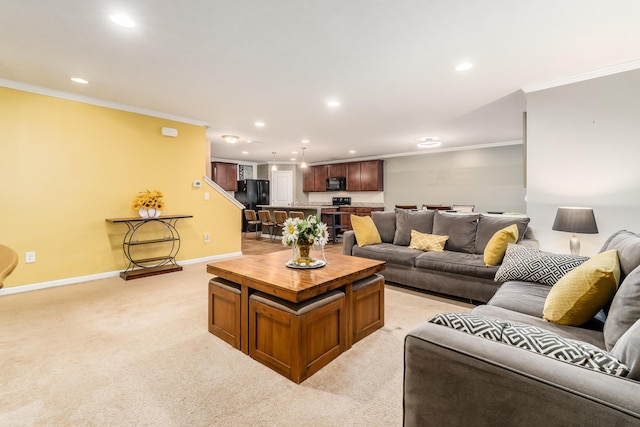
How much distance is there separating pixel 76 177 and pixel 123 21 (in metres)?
2.58

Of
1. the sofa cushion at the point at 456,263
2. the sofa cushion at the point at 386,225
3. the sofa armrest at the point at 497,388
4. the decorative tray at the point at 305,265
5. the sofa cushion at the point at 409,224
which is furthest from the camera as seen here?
the sofa cushion at the point at 386,225

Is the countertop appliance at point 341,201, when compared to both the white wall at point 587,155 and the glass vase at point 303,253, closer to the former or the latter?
the white wall at point 587,155

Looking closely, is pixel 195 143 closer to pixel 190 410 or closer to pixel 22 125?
pixel 22 125

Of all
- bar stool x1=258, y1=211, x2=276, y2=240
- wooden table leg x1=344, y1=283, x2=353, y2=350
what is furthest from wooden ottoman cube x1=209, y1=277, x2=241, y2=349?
bar stool x1=258, y1=211, x2=276, y2=240

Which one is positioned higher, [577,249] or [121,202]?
[121,202]

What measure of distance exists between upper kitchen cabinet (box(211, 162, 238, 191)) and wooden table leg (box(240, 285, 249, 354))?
7714mm

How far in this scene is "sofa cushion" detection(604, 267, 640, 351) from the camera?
112 cm

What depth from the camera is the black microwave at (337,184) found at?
9.46m

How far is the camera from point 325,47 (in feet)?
8.57

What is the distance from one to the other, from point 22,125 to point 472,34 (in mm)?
4914

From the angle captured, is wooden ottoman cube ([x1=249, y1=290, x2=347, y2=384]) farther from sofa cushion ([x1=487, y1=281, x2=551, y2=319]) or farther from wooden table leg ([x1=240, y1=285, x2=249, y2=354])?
sofa cushion ([x1=487, y1=281, x2=551, y2=319])

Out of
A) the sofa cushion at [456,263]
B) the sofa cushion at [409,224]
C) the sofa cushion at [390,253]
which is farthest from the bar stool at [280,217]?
the sofa cushion at [456,263]

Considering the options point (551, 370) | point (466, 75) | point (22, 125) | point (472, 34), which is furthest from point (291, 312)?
point (22, 125)

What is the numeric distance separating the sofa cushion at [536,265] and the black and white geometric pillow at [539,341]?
1.52 meters
